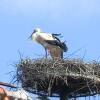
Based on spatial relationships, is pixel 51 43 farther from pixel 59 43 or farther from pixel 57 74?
pixel 57 74

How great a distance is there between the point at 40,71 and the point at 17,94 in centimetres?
130

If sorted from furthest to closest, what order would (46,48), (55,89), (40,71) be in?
1. (46,48)
2. (55,89)
3. (40,71)

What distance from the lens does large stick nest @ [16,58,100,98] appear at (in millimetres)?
16312

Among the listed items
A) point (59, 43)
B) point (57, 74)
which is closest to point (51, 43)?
point (59, 43)

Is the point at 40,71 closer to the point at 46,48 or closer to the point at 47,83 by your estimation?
the point at 47,83

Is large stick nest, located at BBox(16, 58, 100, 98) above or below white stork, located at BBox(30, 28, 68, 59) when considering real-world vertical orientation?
below

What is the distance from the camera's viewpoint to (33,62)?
16.7 m

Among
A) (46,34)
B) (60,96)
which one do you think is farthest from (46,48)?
(60,96)

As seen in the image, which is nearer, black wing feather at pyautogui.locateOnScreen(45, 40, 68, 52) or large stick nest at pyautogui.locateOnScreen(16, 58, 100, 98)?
large stick nest at pyautogui.locateOnScreen(16, 58, 100, 98)

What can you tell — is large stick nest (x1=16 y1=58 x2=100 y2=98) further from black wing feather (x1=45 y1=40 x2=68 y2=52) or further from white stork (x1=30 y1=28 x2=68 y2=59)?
black wing feather (x1=45 y1=40 x2=68 y2=52)

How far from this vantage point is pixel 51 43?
18.8 metres

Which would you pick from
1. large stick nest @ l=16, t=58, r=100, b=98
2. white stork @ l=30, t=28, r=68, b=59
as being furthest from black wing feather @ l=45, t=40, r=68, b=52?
large stick nest @ l=16, t=58, r=100, b=98

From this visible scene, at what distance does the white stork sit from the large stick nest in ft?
4.80

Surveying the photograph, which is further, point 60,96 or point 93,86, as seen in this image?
point 60,96
